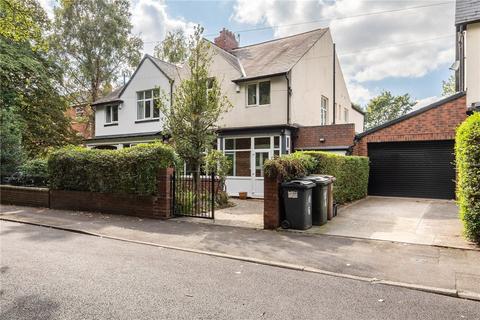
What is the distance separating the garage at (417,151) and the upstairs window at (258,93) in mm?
4687

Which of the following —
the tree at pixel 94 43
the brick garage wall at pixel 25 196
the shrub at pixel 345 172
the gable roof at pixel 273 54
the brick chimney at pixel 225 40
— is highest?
the tree at pixel 94 43

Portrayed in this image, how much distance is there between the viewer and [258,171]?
49.8 ft

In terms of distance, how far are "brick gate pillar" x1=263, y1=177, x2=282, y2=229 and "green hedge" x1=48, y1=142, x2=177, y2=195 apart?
10.6ft

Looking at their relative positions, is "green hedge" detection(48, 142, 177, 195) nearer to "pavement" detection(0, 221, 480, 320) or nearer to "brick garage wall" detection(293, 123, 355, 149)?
"pavement" detection(0, 221, 480, 320)

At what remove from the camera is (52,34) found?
25422mm

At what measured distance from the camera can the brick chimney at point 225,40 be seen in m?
20.1

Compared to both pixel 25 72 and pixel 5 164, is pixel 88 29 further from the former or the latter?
pixel 5 164

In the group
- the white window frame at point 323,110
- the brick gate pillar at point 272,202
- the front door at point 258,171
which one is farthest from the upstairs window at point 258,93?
the brick gate pillar at point 272,202

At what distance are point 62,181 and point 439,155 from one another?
14.7 meters

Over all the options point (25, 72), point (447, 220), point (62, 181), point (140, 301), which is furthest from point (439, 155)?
point (25, 72)

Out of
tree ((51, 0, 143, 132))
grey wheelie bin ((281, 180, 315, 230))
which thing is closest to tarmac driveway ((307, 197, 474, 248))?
grey wheelie bin ((281, 180, 315, 230))

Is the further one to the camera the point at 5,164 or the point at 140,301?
the point at 5,164

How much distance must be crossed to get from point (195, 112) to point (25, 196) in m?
7.23

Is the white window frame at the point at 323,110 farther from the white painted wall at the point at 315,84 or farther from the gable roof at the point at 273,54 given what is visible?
the gable roof at the point at 273,54
